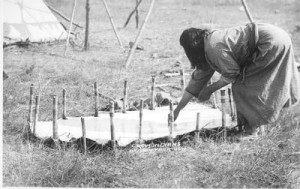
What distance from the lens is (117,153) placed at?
2.83 metres

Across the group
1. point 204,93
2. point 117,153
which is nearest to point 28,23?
point 204,93

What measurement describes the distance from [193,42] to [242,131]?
0.85 m

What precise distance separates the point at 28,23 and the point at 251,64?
17.0ft

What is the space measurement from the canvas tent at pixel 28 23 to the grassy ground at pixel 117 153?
0.80 ft

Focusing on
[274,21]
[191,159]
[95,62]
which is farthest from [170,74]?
[274,21]

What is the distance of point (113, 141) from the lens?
2.82 meters

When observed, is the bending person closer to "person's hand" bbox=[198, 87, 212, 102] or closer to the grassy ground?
"person's hand" bbox=[198, 87, 212, 102]

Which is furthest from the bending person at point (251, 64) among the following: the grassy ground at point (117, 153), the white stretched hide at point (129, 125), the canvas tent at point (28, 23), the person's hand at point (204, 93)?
the canvas tent at point (28, 23)

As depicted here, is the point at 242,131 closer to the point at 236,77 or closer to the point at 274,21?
the point at 236,77

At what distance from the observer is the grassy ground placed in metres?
2.61

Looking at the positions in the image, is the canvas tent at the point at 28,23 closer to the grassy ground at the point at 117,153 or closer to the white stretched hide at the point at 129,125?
the grassy ground at the point at 117,153

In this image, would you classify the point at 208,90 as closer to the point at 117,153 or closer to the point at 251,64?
the point at 251,64

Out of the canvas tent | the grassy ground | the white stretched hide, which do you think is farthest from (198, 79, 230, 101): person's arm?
the canvas tent

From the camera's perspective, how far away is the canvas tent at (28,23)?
7.04 m
